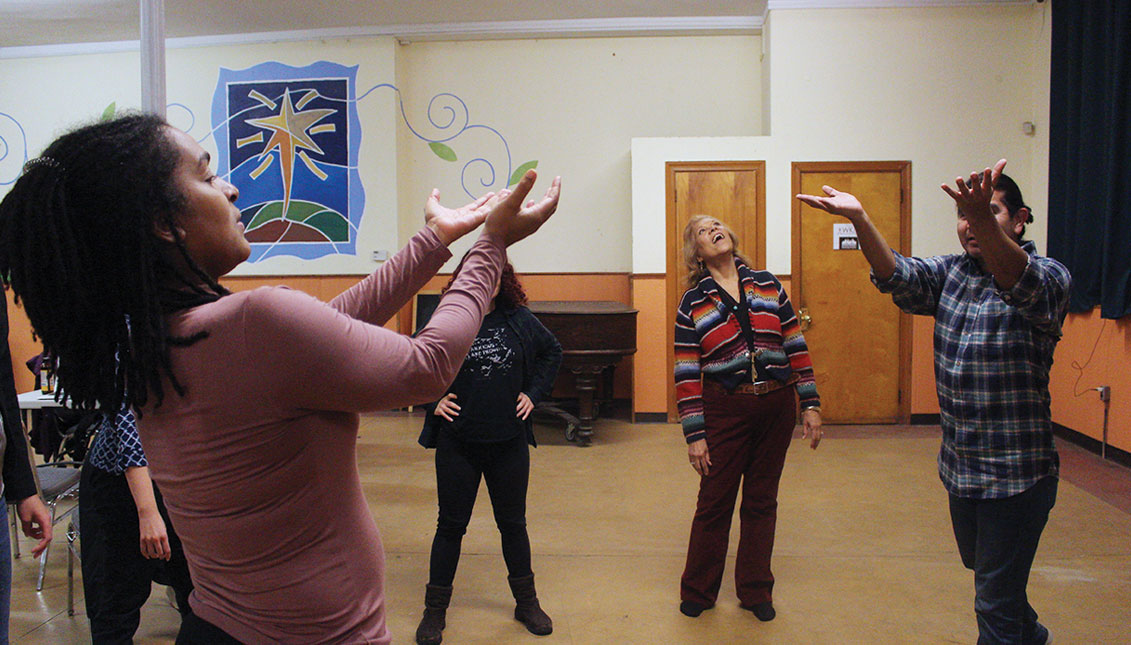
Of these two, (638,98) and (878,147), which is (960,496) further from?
(638,98)

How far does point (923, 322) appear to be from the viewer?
6562mm

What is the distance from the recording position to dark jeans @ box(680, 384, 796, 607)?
9.61ft

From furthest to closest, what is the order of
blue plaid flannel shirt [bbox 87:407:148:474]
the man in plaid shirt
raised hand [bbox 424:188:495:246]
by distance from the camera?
blue plaid flannel shirt [bbox 87:407:148:474]
the man in plaid shirt
raised hand [bbox 424:188:495:246]

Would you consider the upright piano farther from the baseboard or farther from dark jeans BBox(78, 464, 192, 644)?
dark jeans BBox(78, 464, 192, 644)

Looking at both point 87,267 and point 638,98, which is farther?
point 638,98

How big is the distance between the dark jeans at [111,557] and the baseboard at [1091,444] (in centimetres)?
558

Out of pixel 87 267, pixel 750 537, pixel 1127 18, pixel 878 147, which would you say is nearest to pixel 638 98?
pixel 878 147

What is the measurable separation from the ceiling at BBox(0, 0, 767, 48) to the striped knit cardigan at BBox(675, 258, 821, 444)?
178 inches

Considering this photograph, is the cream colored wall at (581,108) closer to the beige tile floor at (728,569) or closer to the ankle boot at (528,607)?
the beige tile floor at (728,569)

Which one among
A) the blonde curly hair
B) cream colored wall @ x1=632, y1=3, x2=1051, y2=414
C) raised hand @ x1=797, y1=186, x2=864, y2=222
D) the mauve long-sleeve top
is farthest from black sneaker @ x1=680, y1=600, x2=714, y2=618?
cream colored wall @ x1=632, y1=3, x2=1051, y2=414

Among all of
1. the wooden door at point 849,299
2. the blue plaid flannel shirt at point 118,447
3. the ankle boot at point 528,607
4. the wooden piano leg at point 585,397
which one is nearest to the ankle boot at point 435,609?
the ankle boot at point 528,607

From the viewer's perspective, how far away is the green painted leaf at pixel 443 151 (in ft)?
24.7

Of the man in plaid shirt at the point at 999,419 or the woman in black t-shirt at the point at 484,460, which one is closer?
the man in plaid shirt at the point at 999,419

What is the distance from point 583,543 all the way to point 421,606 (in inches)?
38.1
